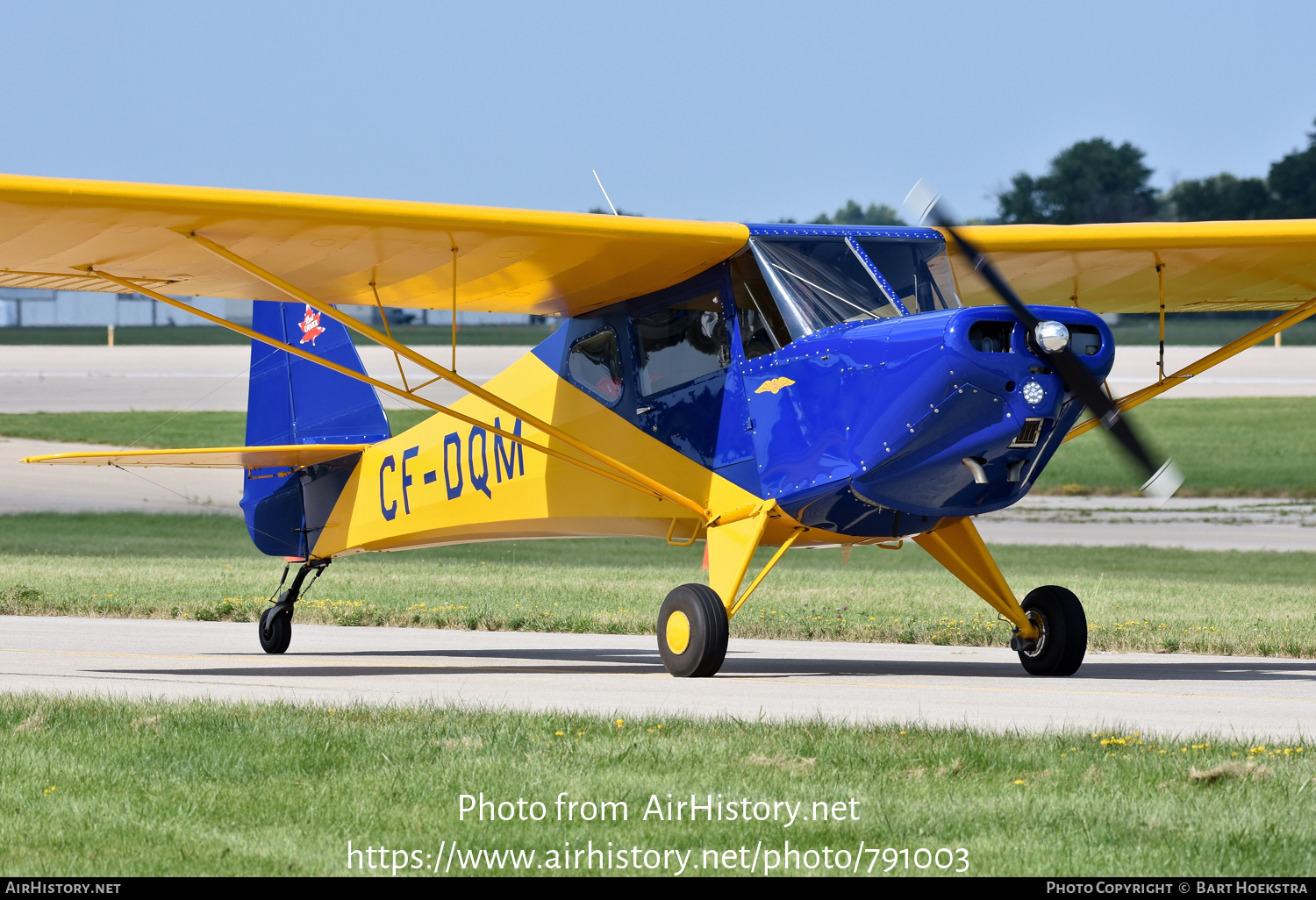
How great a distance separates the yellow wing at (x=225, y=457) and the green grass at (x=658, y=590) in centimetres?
221

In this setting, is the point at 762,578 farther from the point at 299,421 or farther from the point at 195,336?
the point at 195,336

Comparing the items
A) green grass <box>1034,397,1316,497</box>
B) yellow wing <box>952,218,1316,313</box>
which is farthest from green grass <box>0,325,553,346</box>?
yellow wing <box>952,218,1316,313</box>

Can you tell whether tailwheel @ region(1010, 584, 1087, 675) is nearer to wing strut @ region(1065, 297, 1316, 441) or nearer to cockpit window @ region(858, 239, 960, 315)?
wing strut @ region(1065, 297, 1316, 441)

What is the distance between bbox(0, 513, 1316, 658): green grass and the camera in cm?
1403

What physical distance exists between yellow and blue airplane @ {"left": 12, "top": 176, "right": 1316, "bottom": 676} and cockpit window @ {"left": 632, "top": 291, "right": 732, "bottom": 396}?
0.8 inches

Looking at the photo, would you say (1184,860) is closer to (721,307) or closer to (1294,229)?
(721,307)

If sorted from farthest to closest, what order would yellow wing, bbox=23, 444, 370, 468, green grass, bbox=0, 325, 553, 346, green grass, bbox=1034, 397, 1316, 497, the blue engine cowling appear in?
green grass, bbox=0, 325, 553, 346
green grass, bbox=1034, 397, 1316, 497
yellow wing, bbox=23, 444, 370, 468
the blue engine cowling

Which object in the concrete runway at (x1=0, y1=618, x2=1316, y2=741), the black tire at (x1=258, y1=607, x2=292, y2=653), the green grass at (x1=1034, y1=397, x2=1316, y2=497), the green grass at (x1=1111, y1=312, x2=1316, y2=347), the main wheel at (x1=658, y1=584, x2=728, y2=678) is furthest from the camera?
the green grass at (x1=1111, y1=312, x2=1316, y2=347)

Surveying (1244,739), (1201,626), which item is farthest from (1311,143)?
(1244,739)

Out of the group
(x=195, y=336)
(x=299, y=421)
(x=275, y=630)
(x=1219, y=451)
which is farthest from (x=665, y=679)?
(x=195, y=336)

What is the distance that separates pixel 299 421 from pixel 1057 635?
7945 mm

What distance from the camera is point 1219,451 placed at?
45.7m

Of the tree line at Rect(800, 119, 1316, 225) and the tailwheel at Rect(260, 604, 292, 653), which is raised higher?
the tree line at Rect(800, 119, 1316, 225)

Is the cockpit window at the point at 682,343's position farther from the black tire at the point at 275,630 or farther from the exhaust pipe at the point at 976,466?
the black tire at the point at 275,630
